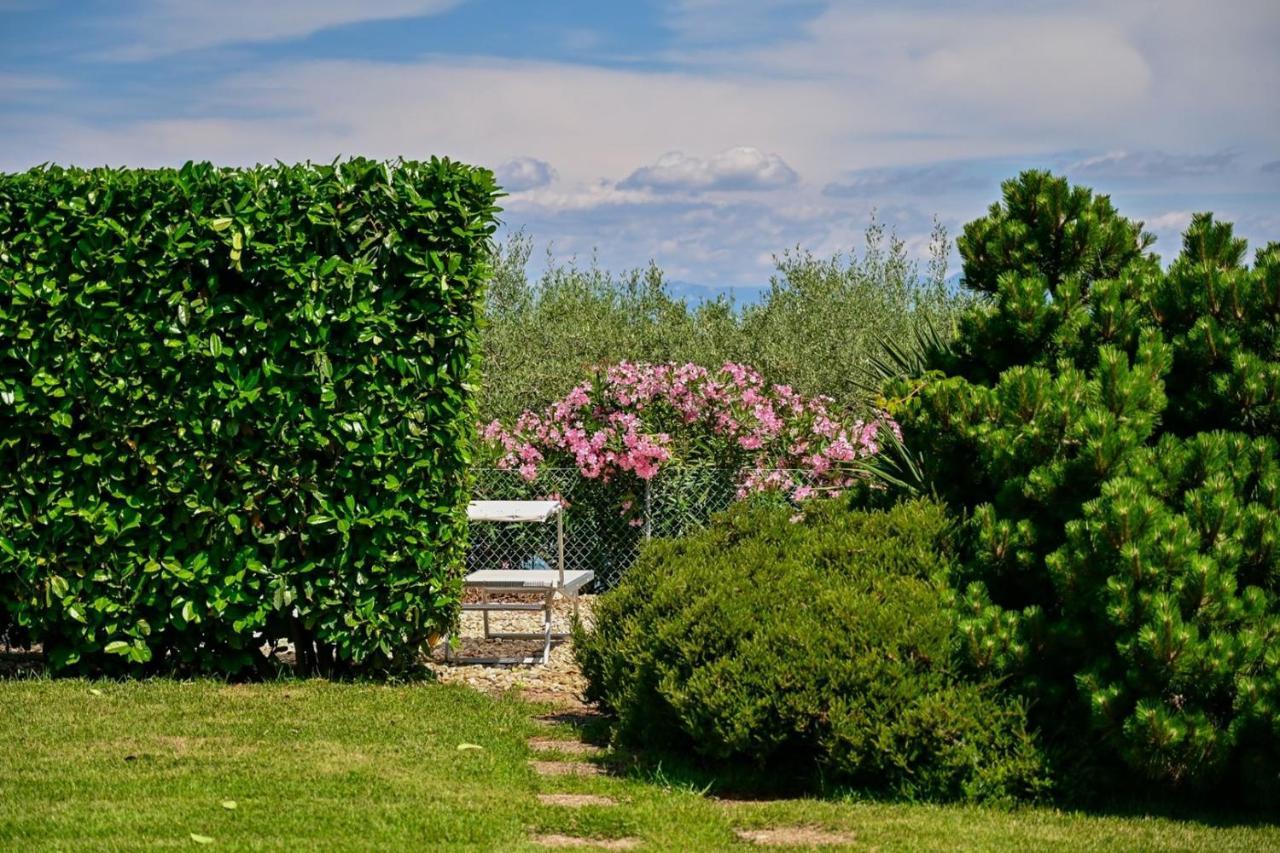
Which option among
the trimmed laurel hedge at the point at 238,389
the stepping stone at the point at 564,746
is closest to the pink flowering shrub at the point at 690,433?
the trimmed laurel hedge at the point at 238,389

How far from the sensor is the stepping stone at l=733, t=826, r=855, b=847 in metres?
5.42

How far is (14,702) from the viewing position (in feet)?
25.9

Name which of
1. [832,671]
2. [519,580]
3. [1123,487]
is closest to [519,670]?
[519,580]

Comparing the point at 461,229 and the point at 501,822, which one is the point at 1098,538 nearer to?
the point at 501,822

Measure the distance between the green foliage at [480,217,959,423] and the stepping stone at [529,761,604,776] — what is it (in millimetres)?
7350

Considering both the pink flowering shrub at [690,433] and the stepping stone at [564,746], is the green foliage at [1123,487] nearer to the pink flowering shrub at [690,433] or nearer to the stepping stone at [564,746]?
the stepping stone at [564,746]

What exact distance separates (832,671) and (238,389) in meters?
4.03

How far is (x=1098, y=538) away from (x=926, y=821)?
1.42 metres

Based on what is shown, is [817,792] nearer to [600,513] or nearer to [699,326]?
[600,513]

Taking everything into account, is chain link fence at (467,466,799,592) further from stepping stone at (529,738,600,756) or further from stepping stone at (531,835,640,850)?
stepping stone at (531,835,640,850)

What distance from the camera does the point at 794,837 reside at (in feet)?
18.1

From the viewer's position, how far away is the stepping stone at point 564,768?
655 cm

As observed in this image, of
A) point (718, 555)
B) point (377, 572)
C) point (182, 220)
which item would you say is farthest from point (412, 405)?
point (718, 555)

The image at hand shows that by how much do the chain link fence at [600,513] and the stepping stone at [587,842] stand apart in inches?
251
